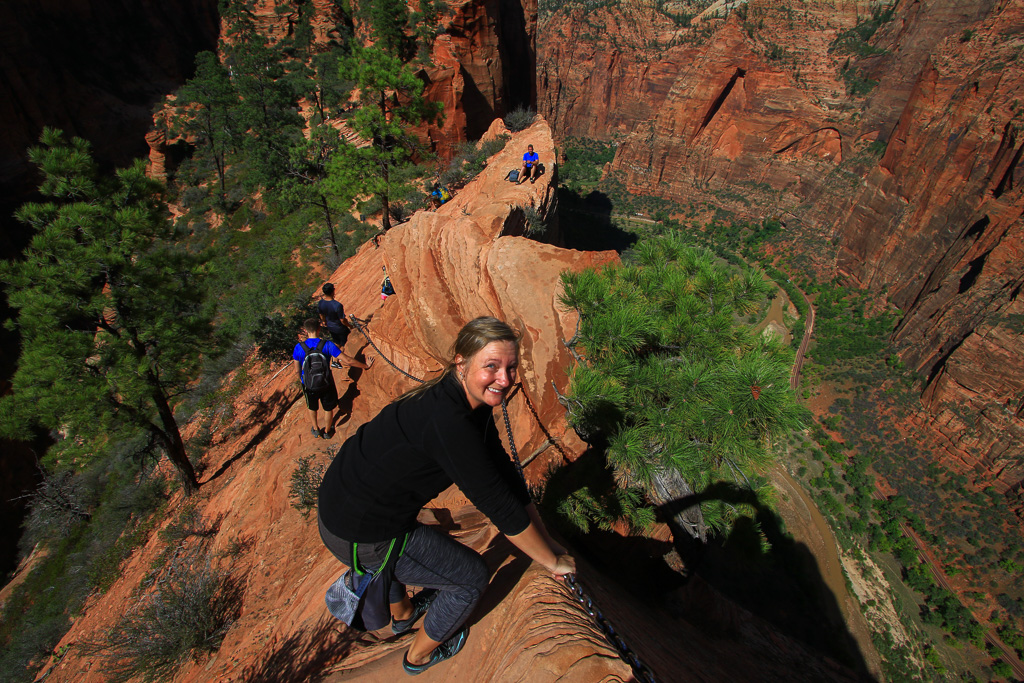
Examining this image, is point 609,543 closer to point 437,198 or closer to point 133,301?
point 133,301

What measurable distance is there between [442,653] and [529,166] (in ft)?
39.1

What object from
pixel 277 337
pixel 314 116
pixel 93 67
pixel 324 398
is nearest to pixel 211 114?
pixel 314 116

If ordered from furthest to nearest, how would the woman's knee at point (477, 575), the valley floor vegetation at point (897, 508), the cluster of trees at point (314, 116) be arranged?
1. the valley floor vegetation at point (897, 508)
2. the cluster of trees at point (314, 116)
3. the woman's knee at point (477, 575)

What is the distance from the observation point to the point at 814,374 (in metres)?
27.5

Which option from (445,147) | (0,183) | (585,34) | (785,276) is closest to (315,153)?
(445,147)

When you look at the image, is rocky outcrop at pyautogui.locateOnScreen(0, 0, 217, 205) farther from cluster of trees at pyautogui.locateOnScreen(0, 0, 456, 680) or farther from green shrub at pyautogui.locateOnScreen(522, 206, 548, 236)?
green shrub at pyautogui.locateOnScreen(522, 206, 548, 236)

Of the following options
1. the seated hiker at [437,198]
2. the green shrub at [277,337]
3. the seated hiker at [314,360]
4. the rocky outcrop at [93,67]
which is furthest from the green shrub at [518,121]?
the rocky outcrop at [93,67]

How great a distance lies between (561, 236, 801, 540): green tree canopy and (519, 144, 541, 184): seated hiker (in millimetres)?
8903

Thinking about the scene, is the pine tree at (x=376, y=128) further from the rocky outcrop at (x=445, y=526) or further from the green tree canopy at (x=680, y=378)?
the green tree canopy at (x=680, y=378)

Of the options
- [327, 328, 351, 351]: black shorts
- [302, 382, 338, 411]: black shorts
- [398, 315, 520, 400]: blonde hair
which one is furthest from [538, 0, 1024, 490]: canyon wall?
[398, 315, 520, 400]: blonde hair

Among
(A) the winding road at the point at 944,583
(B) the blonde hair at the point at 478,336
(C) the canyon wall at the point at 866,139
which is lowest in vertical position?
(A) the winding road at the point at 944,583

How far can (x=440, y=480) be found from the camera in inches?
81.8

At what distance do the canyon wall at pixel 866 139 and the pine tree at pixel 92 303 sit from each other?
32621mm

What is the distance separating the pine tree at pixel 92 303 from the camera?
6078 millimetres
